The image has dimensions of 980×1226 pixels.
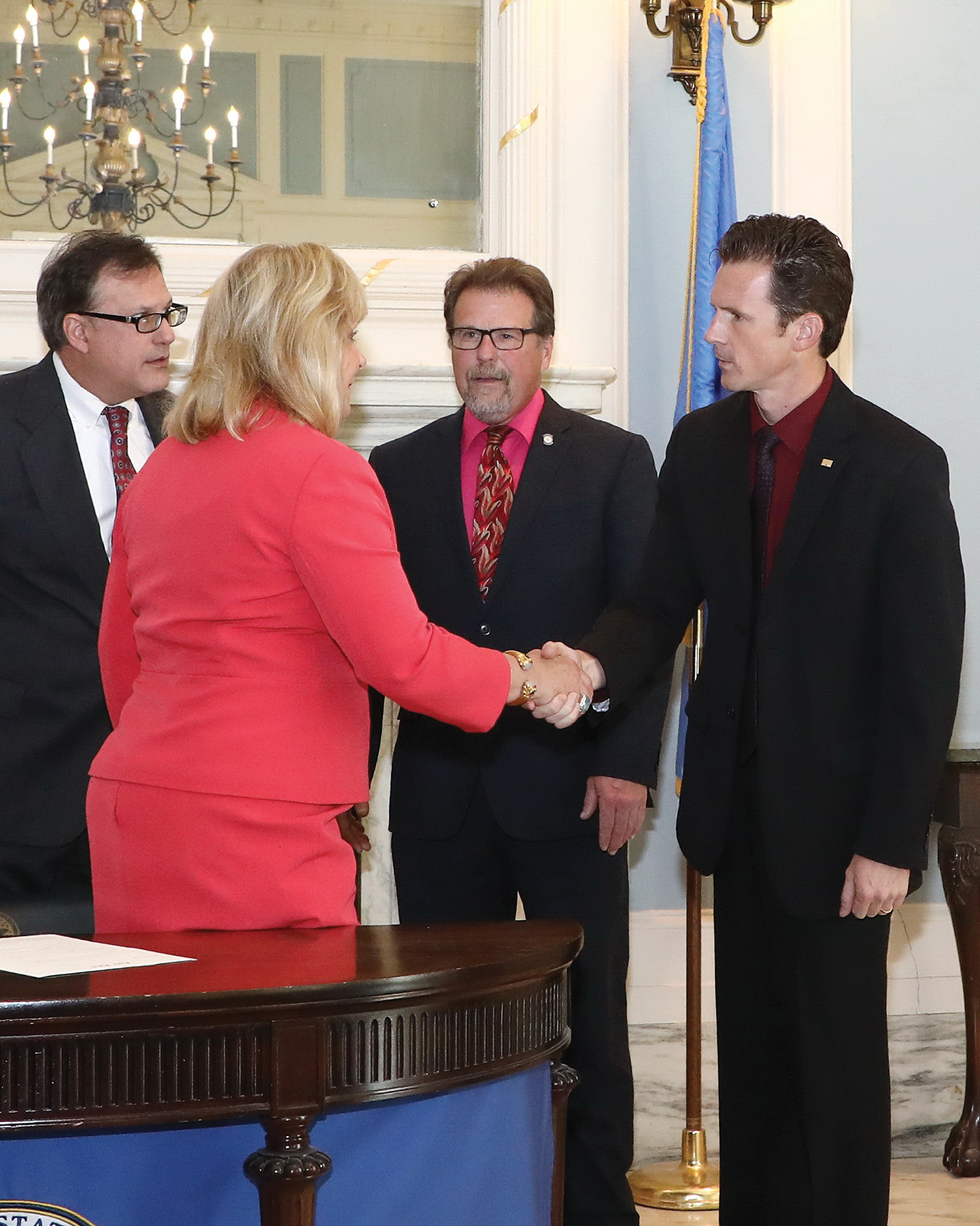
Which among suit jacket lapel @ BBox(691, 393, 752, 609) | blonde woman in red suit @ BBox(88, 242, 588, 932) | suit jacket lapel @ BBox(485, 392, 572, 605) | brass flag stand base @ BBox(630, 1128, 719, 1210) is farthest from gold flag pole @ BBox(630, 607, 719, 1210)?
A: blonde woman in red suit @ BBox(88, 242, 588, 932)

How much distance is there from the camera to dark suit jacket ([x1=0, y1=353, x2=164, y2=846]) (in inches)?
→ 114

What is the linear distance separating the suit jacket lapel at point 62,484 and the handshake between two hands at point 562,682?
2.98ft

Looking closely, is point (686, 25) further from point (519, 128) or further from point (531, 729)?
point (531, 729)

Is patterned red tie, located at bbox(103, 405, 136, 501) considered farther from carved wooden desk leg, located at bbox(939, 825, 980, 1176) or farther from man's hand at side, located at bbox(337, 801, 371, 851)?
carved wooden desk leg, located at bbox(939, 825, 980, 1176)

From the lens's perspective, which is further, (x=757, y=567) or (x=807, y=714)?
(x=757, y=567)

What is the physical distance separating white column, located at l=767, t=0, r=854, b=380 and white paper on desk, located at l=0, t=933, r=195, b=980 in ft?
8.73

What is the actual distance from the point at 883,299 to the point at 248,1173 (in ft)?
10.0

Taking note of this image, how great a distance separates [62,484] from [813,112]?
2.20m

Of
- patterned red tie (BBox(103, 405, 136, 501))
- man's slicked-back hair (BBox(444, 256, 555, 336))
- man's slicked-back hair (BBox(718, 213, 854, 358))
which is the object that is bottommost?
patterned red tie (BBox(103, 405, 136, 501))

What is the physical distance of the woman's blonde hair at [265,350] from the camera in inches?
81.0

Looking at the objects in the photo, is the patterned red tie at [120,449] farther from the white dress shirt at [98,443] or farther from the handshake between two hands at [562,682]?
the handshake between two hands at [562,682]

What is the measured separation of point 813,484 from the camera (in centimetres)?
236

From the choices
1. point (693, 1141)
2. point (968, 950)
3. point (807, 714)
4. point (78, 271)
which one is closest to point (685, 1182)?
point (693, 1141)

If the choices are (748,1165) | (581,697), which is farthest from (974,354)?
(748,1165)
